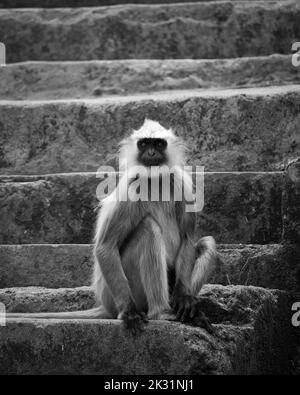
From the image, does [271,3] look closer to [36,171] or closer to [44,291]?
[36,171]

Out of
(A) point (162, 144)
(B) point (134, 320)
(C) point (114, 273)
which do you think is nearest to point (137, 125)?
(A) point (162, 144)

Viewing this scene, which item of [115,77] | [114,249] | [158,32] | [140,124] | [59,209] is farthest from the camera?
[158,32]

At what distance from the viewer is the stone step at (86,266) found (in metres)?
6.13

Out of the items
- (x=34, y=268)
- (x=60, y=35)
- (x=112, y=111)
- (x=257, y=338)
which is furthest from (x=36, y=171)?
(x=257, y=338)

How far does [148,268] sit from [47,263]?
116cm

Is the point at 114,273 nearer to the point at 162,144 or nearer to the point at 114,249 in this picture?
the point at 114,249

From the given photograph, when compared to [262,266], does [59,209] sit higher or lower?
higher

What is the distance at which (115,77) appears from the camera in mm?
9078

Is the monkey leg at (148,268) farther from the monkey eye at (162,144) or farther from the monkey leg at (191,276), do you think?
the monkey eye at (162,144)

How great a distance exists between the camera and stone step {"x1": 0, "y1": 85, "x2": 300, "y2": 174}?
7.64 metres

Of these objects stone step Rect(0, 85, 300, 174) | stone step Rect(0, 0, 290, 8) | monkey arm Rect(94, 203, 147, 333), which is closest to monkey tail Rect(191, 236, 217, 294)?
monkey arm Rect(94, 203, 147, 333)

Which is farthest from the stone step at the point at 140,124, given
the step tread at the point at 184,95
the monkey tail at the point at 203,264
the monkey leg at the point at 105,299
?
the monkey leg at the point at 105,299

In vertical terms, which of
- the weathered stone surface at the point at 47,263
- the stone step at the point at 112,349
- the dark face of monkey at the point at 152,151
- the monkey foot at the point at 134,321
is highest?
the dark face of monkey at the point at 152,151

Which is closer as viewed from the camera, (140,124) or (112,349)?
(112,349)
